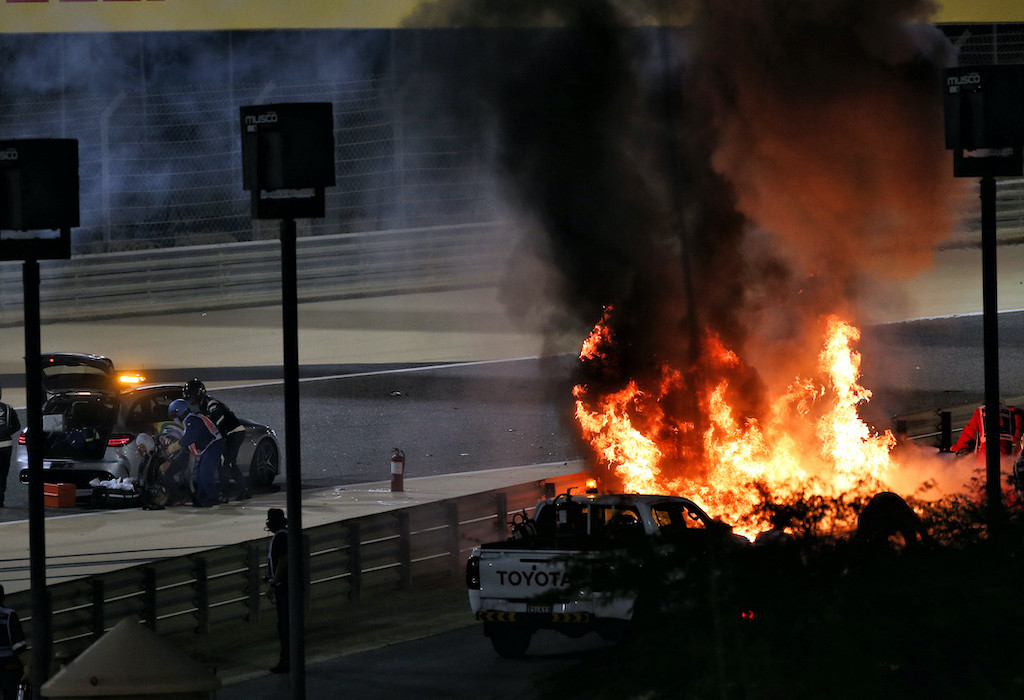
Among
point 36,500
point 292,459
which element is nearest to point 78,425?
point 36,500

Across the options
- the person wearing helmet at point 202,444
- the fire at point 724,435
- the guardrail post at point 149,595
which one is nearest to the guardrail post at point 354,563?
the guardrail post at point 149,595

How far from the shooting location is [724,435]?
17609mm

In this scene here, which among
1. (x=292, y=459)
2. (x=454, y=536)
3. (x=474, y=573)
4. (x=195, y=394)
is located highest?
(x=195, y=394)

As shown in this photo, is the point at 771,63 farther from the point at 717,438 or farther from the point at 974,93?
the point at 974,93

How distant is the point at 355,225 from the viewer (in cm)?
3219

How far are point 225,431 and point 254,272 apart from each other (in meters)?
13.3

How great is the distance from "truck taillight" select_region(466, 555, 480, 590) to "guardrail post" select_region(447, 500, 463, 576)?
3195mm

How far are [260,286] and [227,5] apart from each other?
856 cm

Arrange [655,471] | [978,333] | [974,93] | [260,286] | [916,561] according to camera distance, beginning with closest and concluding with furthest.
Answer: [916,561] < [974,93] < [655,471] < [978,333] < [260,286]

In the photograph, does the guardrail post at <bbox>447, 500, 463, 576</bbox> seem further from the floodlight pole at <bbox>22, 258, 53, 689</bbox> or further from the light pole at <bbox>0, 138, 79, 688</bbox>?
the light pole at <bbox>0, 138, 79, 688</bbox>

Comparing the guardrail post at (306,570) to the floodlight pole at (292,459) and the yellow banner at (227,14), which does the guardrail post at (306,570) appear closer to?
the floodlight pole at (292,459)

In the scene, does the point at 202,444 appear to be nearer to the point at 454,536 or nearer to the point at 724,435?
the point at 454,536

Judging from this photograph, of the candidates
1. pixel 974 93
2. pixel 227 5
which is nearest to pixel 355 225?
pixel 227 5

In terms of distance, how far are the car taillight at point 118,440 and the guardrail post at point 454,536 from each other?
4433 mm
